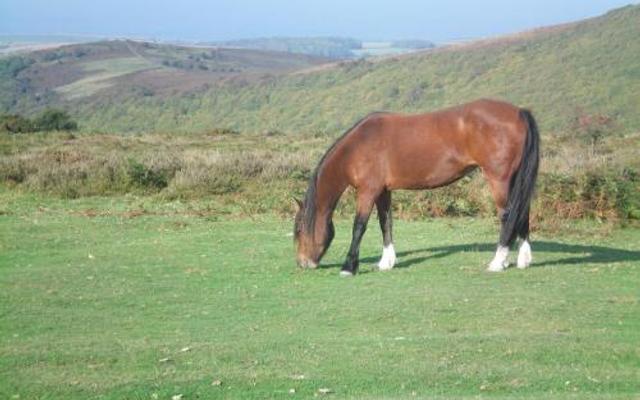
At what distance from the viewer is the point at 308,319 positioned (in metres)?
9.59

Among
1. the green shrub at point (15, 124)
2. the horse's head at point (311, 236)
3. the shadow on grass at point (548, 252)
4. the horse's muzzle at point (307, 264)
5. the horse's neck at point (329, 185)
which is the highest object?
the horse's neck at point (329, 185)

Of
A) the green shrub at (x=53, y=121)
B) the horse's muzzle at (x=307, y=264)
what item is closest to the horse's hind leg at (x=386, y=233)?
the horse's muzzle at (x=307, y=264)

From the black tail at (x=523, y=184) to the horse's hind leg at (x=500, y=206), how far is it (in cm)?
4

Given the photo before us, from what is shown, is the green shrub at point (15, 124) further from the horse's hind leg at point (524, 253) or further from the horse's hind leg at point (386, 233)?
the horse's hind leg at point (524, 253)

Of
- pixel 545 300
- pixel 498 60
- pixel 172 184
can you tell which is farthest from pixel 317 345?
pixel 498 60

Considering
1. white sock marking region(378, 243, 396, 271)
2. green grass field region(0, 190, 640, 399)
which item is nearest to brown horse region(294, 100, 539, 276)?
white sock marking region(378, 243, 396, 271)

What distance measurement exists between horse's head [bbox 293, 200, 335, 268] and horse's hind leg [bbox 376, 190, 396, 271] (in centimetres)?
75

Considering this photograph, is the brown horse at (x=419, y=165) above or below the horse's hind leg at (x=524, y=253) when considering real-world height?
above

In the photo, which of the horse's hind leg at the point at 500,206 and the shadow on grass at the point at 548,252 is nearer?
the horse's hind leg at the point at 500,206

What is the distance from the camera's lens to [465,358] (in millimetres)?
7855

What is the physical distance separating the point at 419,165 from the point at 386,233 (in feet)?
3.47

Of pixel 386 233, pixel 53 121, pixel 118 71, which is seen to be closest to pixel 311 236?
pixel 386 233

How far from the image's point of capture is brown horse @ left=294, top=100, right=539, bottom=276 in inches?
467

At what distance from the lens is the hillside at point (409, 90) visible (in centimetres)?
5588
